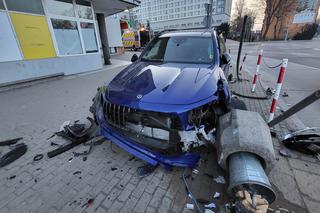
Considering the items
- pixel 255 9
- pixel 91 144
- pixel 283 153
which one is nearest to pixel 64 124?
pixel 91 144

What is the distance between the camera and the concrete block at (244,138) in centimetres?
188

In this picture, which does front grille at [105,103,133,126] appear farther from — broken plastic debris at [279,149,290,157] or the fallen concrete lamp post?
broken plastic debris at [279,149,290,157]

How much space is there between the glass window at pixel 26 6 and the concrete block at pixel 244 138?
26.9 ft

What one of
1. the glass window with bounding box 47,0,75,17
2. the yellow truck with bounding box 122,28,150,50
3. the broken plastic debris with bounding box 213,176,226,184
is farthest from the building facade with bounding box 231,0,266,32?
the broken plastic debris with bounding box 213,176,226,184

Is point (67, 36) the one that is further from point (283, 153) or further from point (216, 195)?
point (283, 153)

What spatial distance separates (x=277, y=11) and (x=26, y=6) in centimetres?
4683

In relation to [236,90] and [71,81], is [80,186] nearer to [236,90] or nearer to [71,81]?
[236,90]

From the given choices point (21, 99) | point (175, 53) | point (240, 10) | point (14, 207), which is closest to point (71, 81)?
point (21, 99)

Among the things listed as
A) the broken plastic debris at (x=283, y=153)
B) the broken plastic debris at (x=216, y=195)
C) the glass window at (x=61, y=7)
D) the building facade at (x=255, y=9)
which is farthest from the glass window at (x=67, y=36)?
the building facade at (x=255, y=9)

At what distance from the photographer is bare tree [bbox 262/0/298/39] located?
3588 centimetres

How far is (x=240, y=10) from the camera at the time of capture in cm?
5106

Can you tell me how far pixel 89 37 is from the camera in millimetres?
9273

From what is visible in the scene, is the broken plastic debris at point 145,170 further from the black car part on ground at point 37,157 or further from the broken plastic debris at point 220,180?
the black car part on ground at point 37,157

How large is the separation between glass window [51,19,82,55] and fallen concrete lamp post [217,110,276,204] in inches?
329
